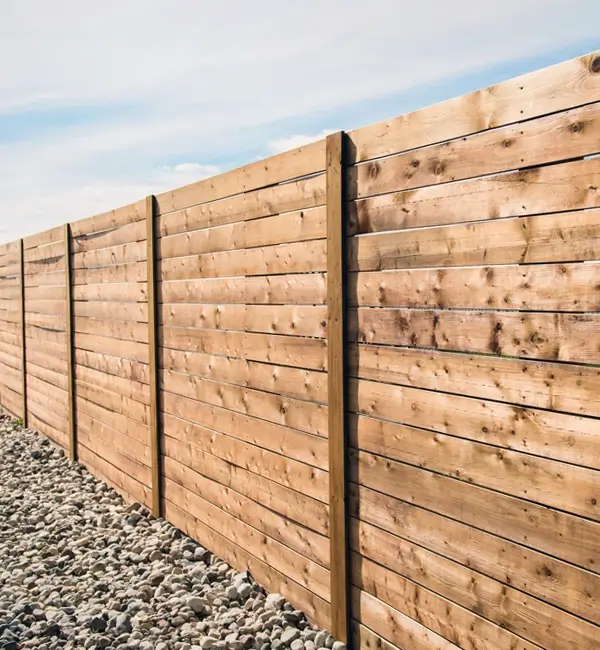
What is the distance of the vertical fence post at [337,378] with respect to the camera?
3.19 metres

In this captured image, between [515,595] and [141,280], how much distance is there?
4.03 meters

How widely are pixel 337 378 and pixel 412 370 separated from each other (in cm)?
47

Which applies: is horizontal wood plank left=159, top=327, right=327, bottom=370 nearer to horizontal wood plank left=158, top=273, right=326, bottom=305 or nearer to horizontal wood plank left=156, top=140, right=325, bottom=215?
horizontal wood plank left=158, top=273, right=326, bottom=305

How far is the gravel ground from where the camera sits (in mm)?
3637

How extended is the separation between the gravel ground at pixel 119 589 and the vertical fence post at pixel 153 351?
34 centimetres

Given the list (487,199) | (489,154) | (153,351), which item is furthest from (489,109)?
(153,351)

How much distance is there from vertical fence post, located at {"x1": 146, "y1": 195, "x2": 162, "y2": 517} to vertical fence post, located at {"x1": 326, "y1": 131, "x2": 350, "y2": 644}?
2.40 m

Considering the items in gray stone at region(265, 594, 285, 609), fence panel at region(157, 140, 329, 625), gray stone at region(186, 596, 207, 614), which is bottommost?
gray stone at region(186, 596, 207, 614)

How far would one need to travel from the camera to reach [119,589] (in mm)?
4332

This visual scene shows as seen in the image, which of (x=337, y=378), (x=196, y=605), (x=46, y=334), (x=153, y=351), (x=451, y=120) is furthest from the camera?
(x=46, y=334)

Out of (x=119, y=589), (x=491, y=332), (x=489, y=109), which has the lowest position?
(x=119, y=589)

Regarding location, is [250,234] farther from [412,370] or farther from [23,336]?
[23,336]

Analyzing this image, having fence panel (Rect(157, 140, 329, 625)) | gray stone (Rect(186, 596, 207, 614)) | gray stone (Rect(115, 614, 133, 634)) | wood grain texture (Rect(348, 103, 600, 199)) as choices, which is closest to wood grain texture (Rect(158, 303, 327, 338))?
fence panel (Rect(157, 140, 329, 625))

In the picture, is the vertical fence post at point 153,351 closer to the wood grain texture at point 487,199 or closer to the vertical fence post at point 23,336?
the wood grain texture at point 487,199
